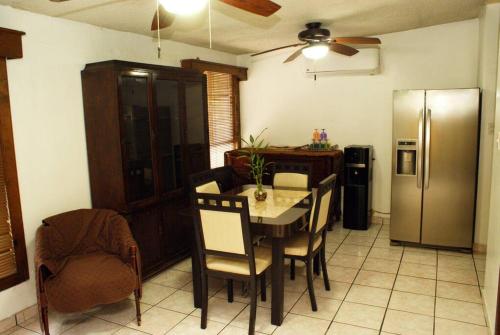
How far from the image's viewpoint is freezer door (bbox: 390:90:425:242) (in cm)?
397

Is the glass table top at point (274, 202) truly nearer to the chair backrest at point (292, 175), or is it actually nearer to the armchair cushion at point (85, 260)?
the chair backrest at point (292, 175)

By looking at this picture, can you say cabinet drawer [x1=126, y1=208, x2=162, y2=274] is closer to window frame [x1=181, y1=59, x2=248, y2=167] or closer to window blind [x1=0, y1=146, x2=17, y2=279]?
window blind [x1=0, y1=146, x2=17, y2=279]

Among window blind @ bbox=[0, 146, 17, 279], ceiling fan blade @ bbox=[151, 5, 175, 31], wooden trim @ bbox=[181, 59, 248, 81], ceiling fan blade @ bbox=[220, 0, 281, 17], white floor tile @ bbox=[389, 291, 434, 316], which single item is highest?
wooden trim @ bbox=[181, 59, 248, 81]

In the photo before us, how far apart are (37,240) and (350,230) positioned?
3.42 metres

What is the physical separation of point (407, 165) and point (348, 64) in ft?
4.88

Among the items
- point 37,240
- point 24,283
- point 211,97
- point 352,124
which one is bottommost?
point 24,283

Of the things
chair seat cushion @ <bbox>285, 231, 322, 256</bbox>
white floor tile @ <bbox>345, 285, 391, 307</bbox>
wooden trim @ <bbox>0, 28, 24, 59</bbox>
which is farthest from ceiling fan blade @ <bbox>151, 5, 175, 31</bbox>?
white floor tile @ <bbox>345, 285, 391, 307</bbox>

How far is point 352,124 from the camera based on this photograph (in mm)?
5035

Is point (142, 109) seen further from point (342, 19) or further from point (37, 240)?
point (342, 19)

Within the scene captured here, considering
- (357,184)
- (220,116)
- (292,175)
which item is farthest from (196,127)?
(357,184)

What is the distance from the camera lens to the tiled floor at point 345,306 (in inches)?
108

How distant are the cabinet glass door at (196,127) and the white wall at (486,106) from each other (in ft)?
9.01

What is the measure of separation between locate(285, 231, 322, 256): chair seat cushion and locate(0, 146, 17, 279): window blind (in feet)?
6.56

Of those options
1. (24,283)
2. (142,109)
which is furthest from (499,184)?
(24,283)
